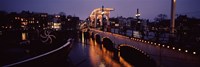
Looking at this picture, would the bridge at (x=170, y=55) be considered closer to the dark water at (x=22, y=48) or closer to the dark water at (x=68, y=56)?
the dark water at (x=68, y=56)

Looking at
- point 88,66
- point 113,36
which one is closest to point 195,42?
point 88,66

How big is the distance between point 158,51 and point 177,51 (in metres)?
1.92

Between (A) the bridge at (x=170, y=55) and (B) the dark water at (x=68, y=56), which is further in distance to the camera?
(B) the dark water at (x=68, y=56)

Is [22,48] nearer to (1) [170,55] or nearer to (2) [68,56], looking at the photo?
(2) [68,56]

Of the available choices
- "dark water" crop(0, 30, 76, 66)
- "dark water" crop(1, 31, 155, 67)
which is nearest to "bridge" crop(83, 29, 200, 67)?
"dark water" crop(1, 31, 155, 67)

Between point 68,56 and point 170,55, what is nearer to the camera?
point 170,55

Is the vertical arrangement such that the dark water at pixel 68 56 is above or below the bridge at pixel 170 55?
below

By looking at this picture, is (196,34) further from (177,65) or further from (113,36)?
(113,36)

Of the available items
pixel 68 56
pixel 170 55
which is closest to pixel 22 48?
pixel 68 56

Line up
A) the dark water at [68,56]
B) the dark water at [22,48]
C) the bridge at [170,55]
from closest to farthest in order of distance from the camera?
the bridge at [170,55]
the dark water at [22,48]
the dark water at [68,56]

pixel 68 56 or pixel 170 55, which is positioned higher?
pixel 170 55

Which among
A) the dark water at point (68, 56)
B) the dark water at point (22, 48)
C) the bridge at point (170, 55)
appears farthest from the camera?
the dark water at point (68, 56)

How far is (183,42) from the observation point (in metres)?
9.80

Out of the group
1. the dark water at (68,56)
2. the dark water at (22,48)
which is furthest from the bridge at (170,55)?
the dark water at (22,48)
